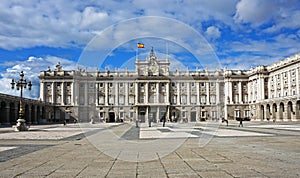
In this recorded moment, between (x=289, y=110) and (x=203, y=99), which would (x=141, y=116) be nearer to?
(x=203, y=99)

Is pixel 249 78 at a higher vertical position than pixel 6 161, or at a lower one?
higher

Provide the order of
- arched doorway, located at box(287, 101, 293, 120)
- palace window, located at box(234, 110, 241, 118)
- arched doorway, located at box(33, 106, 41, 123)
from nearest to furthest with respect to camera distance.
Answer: arched doorway, located at box(287, 101, 293, 120)
arched doorway, located at box(33, 106, 41, 123)
palace window, located at box(234, 110, 241, 118)

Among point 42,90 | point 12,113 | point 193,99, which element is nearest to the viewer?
point 12,113

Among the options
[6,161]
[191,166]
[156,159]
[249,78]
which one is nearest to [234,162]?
[191,166]

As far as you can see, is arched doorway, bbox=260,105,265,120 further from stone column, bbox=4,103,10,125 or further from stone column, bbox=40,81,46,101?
stone column, bbox=40,81,46,101

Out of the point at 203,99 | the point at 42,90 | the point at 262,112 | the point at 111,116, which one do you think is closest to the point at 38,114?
the point at 42,90

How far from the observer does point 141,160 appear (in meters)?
11.2

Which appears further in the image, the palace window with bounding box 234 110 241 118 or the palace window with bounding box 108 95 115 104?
the palace window with bounding box 234 110 241 118

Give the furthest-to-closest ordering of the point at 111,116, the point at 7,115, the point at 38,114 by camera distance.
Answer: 1. the point at 111,116
2. the point at 38,114
3. the point at 7,115

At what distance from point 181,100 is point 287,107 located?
2765cm

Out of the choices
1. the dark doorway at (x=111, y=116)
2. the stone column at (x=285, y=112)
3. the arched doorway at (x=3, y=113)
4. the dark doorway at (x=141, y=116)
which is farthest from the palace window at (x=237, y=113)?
the arched doorway at (x=3, y=113)

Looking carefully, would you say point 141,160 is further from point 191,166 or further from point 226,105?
point 226,105

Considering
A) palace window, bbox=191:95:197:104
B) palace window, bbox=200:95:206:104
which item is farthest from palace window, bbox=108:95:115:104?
palace window, bbox=200:95:206:104

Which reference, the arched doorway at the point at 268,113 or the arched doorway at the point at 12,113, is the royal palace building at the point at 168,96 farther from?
the arched doorway at the point at 12,113
